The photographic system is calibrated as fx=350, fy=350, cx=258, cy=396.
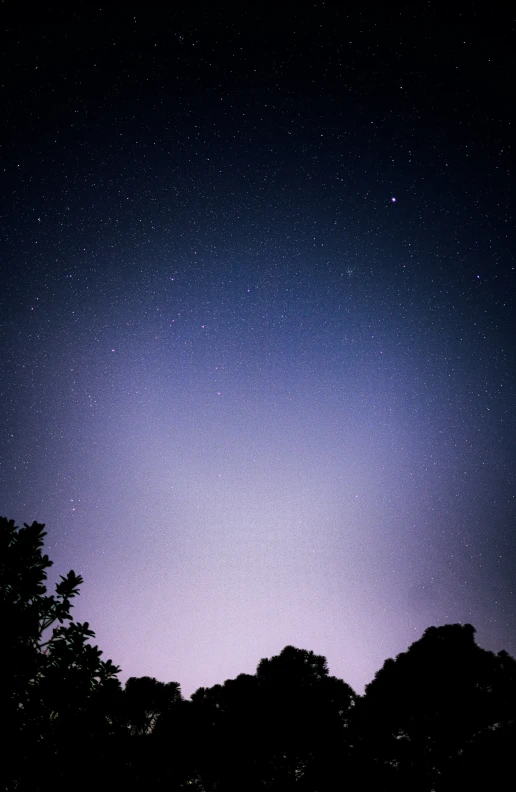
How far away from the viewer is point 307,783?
49.5ft

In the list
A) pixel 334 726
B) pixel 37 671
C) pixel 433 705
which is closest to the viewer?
pixel 37 671

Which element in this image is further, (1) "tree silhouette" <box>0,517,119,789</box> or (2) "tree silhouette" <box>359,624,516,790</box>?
(2) "tree silhouette" <box>359,624,516,790</box>

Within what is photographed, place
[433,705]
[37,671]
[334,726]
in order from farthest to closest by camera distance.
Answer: [334,726], [433,705], [37,671]

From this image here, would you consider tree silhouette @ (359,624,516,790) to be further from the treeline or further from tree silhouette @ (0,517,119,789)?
tree silhouette @ (0,517,119,789)

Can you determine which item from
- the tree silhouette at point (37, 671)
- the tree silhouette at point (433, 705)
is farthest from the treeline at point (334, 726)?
the tree silhouette at point (37, 671)

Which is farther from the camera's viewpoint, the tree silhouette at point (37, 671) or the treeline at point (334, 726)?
the treeline at point (334, 726)

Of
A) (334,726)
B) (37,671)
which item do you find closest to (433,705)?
(334,726)

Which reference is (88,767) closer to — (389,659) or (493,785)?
(493,785)

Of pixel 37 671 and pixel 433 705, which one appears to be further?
pixel 433 705

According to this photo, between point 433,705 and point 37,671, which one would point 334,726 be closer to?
point 433,705

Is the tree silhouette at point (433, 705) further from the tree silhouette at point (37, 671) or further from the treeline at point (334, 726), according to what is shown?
the tree silhouette at point (37, 671)

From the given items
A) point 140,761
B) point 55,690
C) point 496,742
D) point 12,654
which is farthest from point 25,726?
point 140,761

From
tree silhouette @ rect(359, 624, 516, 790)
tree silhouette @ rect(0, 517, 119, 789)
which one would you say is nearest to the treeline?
tree silhouette @ rect(359, 624, 516, 790)

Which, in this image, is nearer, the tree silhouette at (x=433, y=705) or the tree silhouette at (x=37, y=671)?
the tree silhouette at (x=37, y=671)
